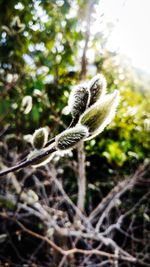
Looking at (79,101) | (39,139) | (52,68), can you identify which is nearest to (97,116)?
(79,101)

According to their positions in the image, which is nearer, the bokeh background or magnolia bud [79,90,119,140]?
magnolia bud [79,90,119,140]

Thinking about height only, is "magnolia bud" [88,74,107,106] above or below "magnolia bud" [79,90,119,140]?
above

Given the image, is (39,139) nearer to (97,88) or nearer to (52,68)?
(97,88)

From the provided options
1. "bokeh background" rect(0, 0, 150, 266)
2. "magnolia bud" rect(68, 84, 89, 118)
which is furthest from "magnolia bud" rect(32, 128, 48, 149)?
"bokeh background" rect(0, 0, 150, 266)

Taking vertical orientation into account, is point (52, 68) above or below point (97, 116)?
above

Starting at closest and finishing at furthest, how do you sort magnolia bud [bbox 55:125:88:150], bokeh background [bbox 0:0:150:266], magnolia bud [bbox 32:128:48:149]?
magnolia bud [bbox 55:125:88:150]
magnolia bud [bbox 32:128:48:149]
bokeh background [bbox 0:0:150:266]

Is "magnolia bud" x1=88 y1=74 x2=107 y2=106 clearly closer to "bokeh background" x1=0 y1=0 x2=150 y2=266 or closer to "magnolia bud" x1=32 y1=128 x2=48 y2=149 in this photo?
"magnolia bud" x1=32 y1=128 x2=48 y2=149

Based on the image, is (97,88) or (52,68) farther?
(52,68)
